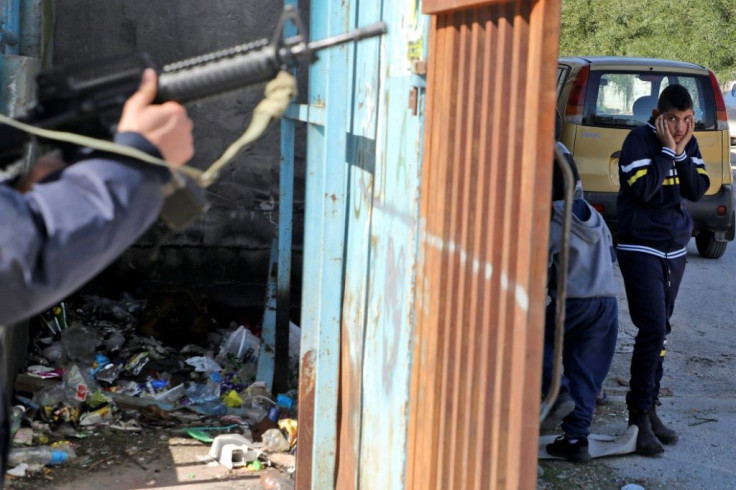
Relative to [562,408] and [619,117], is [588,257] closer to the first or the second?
[562,408]

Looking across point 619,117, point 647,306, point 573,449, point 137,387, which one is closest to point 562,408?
point 573,449

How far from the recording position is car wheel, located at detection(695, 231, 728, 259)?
10589 mm

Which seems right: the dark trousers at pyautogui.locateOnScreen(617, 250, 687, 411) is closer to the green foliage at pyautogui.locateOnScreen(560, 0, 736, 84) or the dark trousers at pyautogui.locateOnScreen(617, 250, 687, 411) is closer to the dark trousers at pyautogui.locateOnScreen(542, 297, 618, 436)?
the dark trousers at pyautogui.locateOnScreen(542, 297, 618, 436)

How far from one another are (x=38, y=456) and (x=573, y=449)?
2.68 metres

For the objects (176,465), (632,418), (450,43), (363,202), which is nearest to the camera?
(450,43)

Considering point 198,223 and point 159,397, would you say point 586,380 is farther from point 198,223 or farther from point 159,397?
point 198,223

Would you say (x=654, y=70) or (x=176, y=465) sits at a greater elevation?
(x=654, y=70)

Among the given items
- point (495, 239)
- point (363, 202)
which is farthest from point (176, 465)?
point (495, 239)

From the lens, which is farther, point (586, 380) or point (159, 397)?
point (159, 397)

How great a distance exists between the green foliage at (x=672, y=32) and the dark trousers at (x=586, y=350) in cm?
2083

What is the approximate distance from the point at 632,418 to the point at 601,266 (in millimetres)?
898

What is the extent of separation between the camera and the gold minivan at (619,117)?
9.53m

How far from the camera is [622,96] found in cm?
971

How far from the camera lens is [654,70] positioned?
973 centimetres
